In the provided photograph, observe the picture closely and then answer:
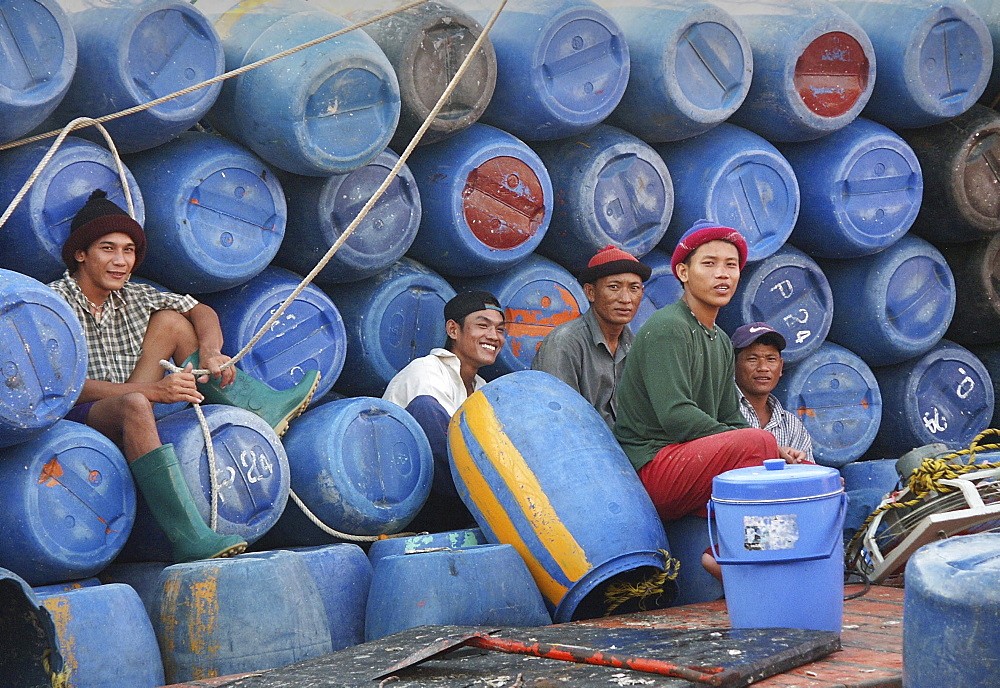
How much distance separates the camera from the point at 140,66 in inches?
154

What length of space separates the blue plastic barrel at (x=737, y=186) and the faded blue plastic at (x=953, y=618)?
2811 mm

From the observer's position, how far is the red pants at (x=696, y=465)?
380cm

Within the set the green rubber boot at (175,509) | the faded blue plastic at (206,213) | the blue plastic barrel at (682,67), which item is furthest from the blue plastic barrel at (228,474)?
the blue plastic barrel at (682,67)

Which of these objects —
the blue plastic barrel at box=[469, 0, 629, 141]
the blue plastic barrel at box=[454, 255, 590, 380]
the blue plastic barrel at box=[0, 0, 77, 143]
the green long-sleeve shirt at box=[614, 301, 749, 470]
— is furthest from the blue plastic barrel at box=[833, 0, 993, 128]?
the blue plastic barrel at box=[0, 0, 77, 143]

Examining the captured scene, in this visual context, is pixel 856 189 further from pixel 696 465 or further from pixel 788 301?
pixel 696 465

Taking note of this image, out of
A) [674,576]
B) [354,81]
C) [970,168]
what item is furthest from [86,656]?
[970,168]

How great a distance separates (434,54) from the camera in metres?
4.62

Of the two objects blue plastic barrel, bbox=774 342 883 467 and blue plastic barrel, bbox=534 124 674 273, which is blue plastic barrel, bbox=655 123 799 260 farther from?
blue plastic barrel, bbox=774 342 883 467

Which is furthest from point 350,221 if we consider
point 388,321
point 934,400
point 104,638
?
point 934,400

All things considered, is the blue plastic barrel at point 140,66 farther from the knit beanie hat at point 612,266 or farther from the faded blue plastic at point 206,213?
the knit beanie hat at point 612,266

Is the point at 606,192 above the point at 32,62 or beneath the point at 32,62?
beneath

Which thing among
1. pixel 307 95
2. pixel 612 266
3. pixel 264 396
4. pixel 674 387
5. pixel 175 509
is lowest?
pixel 175 509

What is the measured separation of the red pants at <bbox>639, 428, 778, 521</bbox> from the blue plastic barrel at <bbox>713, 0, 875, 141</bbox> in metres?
1.99

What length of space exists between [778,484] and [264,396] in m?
1.81
